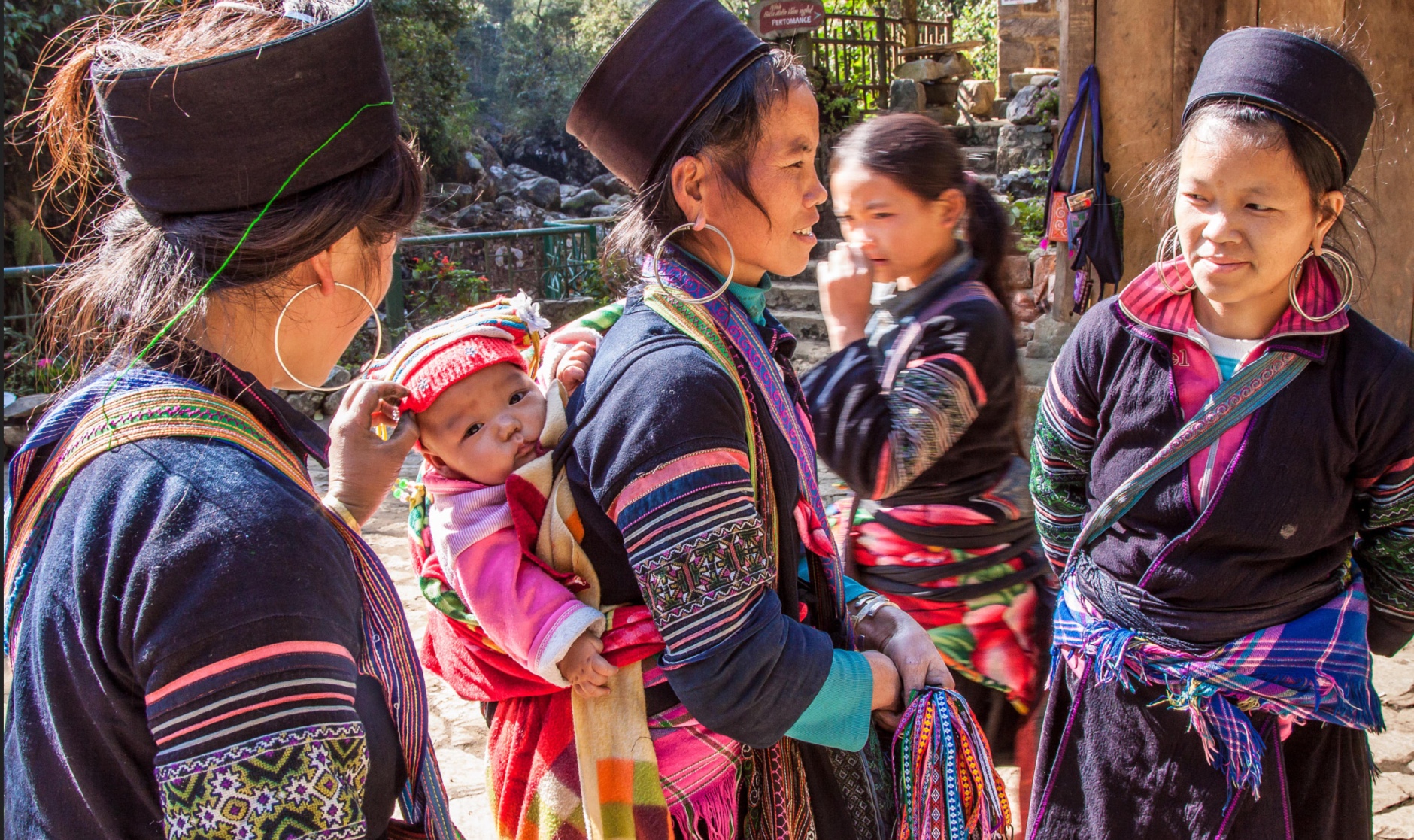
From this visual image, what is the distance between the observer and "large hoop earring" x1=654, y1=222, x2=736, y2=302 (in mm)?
1654

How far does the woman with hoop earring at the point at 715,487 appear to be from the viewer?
56.6 inches

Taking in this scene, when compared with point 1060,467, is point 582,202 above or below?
below

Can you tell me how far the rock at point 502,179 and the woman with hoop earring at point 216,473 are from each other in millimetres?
19648

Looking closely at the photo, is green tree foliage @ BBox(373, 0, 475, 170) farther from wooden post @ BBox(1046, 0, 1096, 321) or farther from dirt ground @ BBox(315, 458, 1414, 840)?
dirt ground @ BBox(315, 458, 1414, 840)

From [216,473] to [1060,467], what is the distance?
179cm

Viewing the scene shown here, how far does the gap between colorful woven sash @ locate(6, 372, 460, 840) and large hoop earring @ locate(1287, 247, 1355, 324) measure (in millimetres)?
1738

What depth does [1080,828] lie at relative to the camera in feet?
7.19

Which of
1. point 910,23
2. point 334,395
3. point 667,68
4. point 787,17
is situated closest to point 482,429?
point 667,68

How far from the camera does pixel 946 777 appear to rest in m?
1.54

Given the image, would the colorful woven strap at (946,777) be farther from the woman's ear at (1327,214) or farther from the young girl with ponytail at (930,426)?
the woman's ear at (1327,214)

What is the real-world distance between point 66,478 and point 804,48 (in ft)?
46.2

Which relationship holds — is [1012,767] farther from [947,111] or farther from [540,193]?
[540,193]

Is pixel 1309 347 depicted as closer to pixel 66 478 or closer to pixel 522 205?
pixel 66 478

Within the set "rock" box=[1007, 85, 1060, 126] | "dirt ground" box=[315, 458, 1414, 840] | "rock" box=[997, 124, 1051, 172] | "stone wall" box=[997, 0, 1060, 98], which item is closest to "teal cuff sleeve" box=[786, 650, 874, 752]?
"dirt ground" box=[315, 458, 1414, 840]
